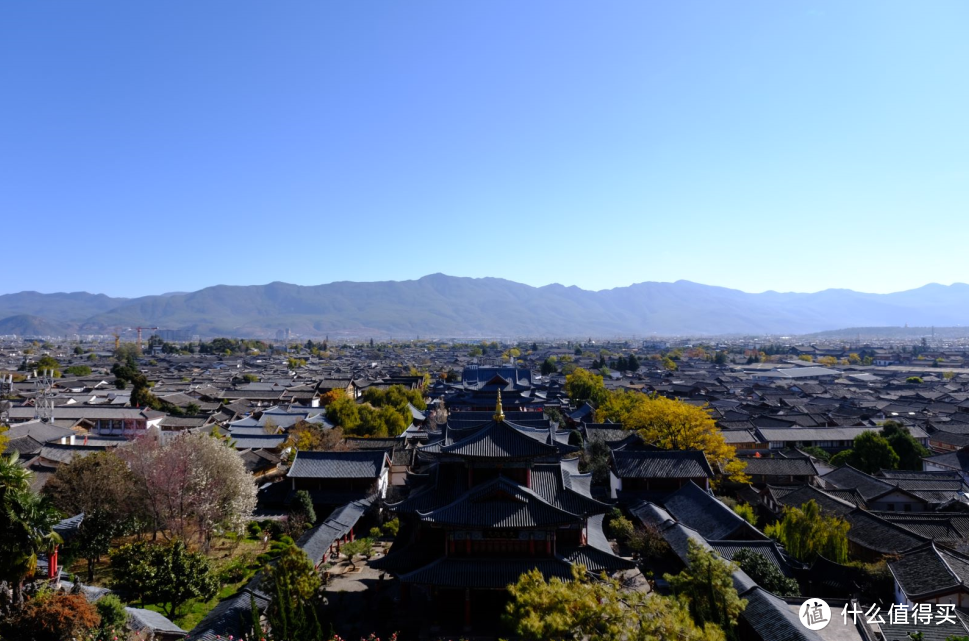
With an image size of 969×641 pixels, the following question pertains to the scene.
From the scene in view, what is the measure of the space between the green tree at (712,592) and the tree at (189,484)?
1734cm

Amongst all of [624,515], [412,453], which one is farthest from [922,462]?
[412,453]

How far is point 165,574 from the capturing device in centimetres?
1633

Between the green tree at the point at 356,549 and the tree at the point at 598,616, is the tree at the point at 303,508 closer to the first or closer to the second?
the green tree at the point at 356,549

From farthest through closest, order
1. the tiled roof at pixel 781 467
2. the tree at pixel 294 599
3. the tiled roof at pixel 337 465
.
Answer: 1. the tiled roof at pixel 781 467
2. the tiled roof at pixel 337 465
3. the tree at pixel 294 599

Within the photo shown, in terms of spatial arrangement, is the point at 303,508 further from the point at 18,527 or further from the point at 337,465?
the point at 18,527

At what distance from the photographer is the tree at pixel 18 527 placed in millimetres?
13109

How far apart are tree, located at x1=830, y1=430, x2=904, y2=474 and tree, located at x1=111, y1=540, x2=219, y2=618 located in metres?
37.7

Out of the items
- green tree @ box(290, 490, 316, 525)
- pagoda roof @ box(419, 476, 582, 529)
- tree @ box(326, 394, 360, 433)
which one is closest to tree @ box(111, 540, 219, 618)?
pagoda roof @ box(419, 476, 582, 529)

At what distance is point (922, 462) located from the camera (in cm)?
3784

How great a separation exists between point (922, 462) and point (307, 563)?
4077 centimetres

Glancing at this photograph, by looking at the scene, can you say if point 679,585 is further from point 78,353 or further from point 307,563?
point 78,353

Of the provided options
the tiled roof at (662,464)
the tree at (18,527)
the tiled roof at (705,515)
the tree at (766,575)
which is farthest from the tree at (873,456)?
the tree at (18,527)

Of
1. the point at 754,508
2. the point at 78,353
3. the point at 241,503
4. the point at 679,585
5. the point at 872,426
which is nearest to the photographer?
the point at 679,585

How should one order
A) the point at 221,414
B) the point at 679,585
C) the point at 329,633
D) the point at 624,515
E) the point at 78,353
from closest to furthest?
the point at 679,585 → the point at 329,633 → the point at 624,515 → the point at 221,414 → the point at 78,353
